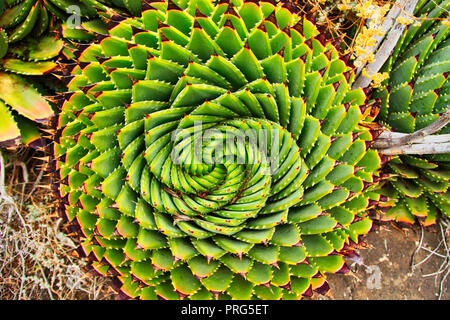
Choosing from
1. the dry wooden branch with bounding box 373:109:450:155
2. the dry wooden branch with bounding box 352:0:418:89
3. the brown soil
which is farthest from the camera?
the brown soil

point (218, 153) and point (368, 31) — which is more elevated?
point (368, 31)

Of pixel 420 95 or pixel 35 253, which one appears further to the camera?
pixel 35 253

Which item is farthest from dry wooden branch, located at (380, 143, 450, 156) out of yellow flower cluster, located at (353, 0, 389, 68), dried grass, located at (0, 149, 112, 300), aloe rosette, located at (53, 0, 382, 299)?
dried grass, located at (0, 149, 112, 300)

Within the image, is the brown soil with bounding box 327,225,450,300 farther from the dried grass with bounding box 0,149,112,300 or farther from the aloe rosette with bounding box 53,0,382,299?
the dried grass with bounding box 0,149,112,300

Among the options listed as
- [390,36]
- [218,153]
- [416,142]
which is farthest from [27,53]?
[416,142]

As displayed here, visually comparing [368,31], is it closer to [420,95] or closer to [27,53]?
[420,95]

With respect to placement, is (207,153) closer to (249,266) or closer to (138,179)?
(138,179)

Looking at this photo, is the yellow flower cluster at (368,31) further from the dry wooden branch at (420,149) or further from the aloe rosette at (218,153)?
the dry wooden branch at (420,149)

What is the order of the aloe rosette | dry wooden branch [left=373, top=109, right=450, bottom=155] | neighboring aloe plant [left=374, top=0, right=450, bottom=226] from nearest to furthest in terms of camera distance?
the aloe rosette, dry wooden branch [left=373, top=109, right=450, bottom=155], neighboring aloe plant [left=374, top=0, right=450, bottom=226]
